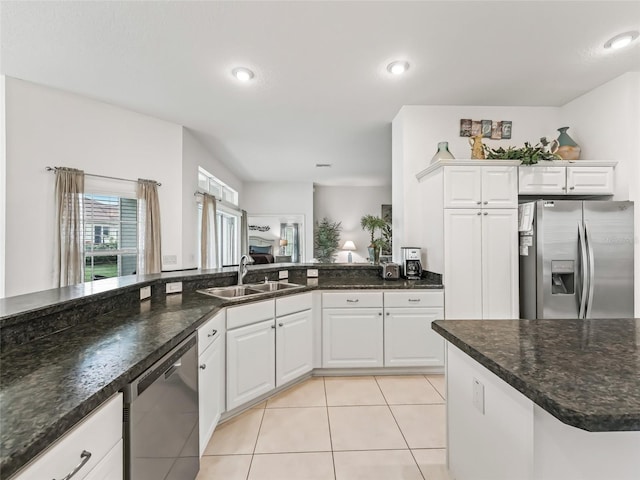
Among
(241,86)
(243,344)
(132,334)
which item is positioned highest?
(241,86)

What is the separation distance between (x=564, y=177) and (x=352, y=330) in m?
2.42

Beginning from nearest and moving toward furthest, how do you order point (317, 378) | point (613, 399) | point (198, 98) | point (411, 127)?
point (613, 399), point (317, 378), point (198, 98), point (411, 127)

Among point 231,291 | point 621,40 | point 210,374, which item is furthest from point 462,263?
point 210,374

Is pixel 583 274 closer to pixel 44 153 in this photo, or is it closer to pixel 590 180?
pixel 590 180

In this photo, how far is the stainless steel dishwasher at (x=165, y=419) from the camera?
0.97 metres

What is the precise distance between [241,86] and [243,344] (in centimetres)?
226

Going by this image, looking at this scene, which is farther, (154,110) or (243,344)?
(154,110)

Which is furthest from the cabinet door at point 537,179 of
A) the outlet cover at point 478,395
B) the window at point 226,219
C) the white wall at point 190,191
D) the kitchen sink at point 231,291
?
the window at point 226,219

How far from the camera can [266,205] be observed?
23.4 ft

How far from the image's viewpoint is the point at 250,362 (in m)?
2.14

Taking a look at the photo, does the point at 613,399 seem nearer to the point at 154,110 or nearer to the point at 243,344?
the point at 243,344

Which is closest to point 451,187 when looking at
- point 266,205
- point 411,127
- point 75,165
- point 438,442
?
point 411,127

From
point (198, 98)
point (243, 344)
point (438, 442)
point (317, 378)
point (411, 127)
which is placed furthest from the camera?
point (411, 127)

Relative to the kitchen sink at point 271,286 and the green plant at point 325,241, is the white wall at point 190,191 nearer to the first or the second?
the kitchen sink at point 271,286
